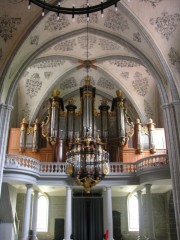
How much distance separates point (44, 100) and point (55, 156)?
429 centimetres

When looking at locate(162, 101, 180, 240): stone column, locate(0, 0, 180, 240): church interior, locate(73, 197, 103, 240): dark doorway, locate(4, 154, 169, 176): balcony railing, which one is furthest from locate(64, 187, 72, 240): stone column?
locate(162, 101, 180, 240): stone column

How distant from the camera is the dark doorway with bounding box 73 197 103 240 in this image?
1577 cm

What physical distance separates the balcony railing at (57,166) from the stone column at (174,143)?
2.86 m

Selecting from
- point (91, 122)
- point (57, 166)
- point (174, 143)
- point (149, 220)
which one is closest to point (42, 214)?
point (57, 166)

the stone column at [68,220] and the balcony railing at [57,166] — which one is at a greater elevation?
the balcony railing at [57,166]

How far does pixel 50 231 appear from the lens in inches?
650

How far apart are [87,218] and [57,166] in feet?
14.7

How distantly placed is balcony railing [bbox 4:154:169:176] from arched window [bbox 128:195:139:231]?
408 centimetres

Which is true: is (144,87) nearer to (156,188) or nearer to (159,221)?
(156,188)

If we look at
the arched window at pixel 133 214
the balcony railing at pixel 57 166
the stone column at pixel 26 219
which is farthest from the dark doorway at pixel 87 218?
the stone column at pixel 26 219

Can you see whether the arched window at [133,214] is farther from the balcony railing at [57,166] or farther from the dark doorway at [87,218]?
the balcony railing at [57,166]

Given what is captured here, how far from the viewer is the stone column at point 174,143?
9.08 m

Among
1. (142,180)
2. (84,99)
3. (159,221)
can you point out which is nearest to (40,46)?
(84,99)

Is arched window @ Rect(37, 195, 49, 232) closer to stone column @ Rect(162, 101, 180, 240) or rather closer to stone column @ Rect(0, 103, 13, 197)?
stone column @ Rect(0, 103, 13, 197)
